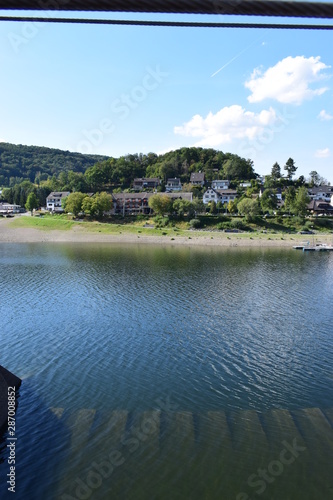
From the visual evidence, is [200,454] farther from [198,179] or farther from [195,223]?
Result: [198,179]

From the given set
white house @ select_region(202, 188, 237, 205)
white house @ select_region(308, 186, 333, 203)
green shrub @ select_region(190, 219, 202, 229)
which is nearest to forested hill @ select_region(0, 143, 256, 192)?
white house @ select_region(202, 188, 237, 205)

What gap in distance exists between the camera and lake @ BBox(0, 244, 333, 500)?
12.9 metres

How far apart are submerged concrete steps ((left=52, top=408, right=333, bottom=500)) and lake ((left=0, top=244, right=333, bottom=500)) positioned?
0.05 m

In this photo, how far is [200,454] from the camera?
45.9 ft

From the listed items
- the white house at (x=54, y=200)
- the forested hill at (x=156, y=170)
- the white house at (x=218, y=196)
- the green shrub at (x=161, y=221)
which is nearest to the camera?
the green shrub at (x=161, y=221)

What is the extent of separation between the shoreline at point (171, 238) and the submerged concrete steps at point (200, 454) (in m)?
70.5

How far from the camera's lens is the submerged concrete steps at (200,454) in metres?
12.4

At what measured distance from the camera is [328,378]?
811 inches

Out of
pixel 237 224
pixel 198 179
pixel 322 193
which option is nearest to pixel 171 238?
pixel 237 224

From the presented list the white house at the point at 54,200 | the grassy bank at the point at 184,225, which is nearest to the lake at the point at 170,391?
the grassy bank at the point at 184,225

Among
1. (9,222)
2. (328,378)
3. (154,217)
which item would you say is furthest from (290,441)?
(9,222)

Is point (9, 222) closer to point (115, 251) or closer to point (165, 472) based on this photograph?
point (115, 251)

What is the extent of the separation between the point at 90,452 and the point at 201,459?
4.69 metres

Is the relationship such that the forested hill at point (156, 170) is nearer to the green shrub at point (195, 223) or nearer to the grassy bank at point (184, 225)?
the grassy bank at point (184, 225)
